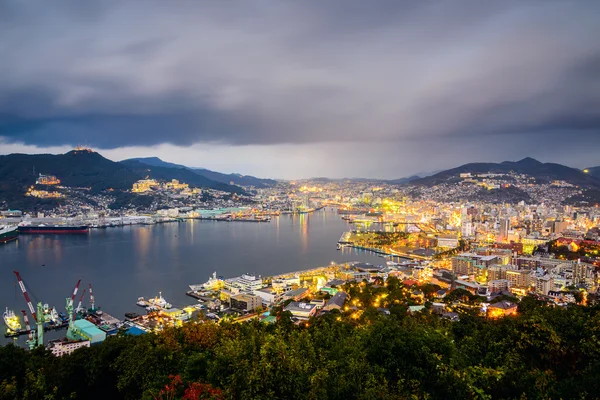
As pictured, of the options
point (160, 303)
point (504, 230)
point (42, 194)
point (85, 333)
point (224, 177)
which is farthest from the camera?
point (224, 177)

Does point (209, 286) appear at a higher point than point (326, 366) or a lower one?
lower

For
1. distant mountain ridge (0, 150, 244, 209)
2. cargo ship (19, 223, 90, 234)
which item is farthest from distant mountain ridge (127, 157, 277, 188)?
cargo ship (19, 223, 90, 234)

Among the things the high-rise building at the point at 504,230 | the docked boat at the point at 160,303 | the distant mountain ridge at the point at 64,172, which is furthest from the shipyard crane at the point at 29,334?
the distant mountain ridge at the point at 64,172

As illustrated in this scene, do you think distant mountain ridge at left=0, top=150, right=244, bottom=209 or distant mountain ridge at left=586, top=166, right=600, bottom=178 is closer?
distant mountain ridge at left=0, top=150, right=244, bottom=209

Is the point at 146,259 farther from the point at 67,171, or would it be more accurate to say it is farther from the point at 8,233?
the point at 67,171

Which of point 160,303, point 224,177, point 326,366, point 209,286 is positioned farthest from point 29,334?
point 224,177

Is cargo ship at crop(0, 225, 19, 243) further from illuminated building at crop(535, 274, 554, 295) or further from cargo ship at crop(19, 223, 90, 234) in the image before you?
illuminated building at crop(535, 274, 554, 295)

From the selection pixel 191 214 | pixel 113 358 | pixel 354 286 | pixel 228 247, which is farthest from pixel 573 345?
pixel 191 214
